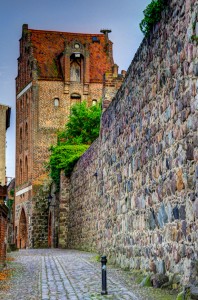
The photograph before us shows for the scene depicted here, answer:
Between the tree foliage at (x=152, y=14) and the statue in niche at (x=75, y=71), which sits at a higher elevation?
the statue in niche at (x=75, y=71)

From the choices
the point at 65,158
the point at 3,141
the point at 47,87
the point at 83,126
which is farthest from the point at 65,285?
the point at 47,87

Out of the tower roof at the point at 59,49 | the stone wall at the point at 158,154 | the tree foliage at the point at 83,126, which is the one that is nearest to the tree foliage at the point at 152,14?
the stone wall at the point at 158,154

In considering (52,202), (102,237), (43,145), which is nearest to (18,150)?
(43,145)

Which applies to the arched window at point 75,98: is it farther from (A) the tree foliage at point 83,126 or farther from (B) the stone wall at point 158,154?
(B) the stone wall at point 158,154

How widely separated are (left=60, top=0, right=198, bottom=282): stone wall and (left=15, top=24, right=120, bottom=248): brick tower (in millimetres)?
34141

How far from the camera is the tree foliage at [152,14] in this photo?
33.1ft

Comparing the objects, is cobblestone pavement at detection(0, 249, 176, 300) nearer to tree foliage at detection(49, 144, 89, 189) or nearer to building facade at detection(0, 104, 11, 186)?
tree foliage at detection(49, 144, 89, 189)

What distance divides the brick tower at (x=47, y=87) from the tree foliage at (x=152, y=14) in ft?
124

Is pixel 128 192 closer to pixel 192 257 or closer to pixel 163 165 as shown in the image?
pixel 163 165

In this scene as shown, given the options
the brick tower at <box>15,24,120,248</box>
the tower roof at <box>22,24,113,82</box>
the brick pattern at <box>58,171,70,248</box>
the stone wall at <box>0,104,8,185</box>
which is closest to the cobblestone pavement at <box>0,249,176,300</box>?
the brick pattern at <box>58,171,70,248</box>

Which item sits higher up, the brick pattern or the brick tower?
the brick tower

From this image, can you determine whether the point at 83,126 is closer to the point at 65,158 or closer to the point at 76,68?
the point at 65,158

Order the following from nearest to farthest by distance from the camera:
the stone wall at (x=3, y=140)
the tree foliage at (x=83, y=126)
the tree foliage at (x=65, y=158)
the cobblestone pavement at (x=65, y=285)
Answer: the cobblestone pavement at (x=65, y=285) < the stone wall at (x=3, y=140) < the tree foliage at (x=65, y=158) < the tree foliage at (x=83, y=126)

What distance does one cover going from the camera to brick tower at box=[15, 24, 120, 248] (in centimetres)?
5034
